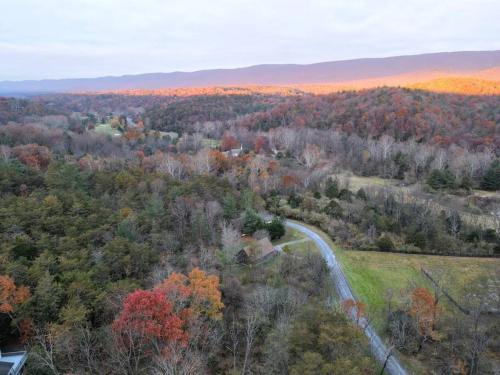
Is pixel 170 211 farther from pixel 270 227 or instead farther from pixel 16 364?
pixel 16 364

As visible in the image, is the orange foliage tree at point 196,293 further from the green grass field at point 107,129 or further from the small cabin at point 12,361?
the green grass field at point 107,129

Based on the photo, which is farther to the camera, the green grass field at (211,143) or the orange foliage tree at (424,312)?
the green grass field at (211,143)

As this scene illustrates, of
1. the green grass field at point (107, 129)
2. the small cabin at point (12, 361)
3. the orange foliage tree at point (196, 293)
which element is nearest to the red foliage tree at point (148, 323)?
the orange foliage tree at point (196, 293)

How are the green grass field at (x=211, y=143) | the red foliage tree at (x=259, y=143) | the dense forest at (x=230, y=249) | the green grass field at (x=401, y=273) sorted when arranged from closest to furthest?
1. the dense forest at (x=230, y=249)
2. the green grass field at (x=401, y=273)
3. the red foliage tree at (x=259, y=143)
4. the green grass field at (x=211, y=143)

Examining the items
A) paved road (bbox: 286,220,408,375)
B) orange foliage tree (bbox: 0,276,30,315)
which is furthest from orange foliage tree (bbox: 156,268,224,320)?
paved road (bbox: 286,220,408,375)

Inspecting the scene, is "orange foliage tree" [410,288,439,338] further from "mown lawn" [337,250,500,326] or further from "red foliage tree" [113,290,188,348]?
"red foliage tree" [113,290,188,348]

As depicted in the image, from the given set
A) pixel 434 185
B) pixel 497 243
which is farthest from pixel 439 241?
pixel 434 185

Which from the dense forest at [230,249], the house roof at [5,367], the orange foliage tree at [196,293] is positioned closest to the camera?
the dense forest at [230,249]
